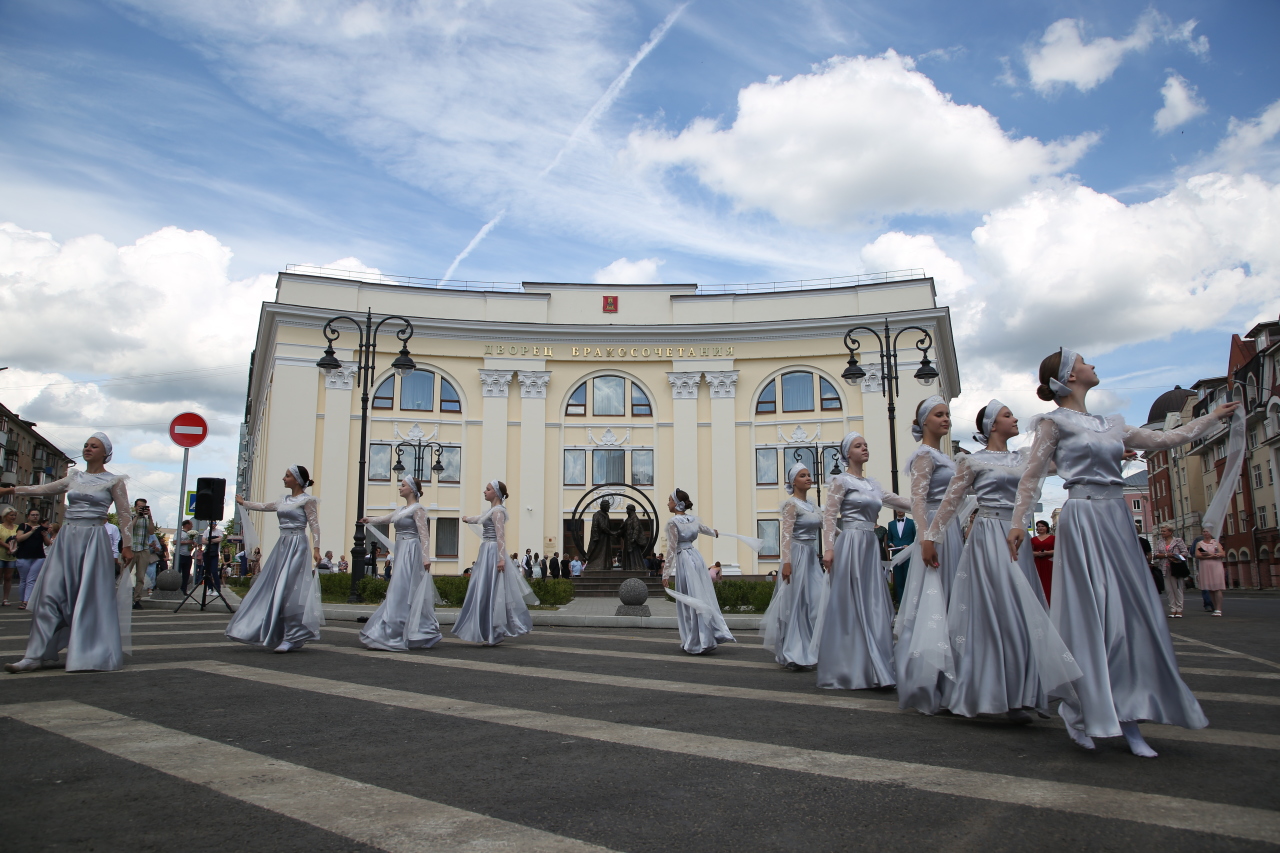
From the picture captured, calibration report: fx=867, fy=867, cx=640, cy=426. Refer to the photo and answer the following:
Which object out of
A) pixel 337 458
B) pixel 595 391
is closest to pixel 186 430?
pixel 337 458

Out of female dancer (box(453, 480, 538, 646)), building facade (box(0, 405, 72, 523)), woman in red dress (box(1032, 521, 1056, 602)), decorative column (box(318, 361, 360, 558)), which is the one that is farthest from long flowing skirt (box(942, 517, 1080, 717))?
building facade (box(0, 405, 72, 523))

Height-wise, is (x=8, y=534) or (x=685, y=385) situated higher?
(x=685, y=385)

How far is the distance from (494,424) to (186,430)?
2778 cm

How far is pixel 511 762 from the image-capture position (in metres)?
4.11

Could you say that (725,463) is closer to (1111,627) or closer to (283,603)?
(283,603)

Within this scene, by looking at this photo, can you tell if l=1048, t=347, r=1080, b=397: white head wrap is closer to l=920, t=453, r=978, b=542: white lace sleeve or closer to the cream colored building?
l=920, t=453, r=978, b=542: white lace sleeve

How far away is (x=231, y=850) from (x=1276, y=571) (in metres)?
60.8

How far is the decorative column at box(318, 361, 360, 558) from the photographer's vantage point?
127 feet

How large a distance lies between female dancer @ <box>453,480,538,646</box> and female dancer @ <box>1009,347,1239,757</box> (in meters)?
7.24

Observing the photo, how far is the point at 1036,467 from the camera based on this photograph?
15.8 feet

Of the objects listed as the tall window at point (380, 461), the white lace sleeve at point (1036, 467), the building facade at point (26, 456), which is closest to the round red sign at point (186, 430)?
the white lace sleeve at point (1036, 467)

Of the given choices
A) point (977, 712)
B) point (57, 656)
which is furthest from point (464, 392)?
point (977, 712)

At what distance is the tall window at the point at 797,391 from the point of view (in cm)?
4259

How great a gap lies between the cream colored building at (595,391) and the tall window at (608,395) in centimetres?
7
